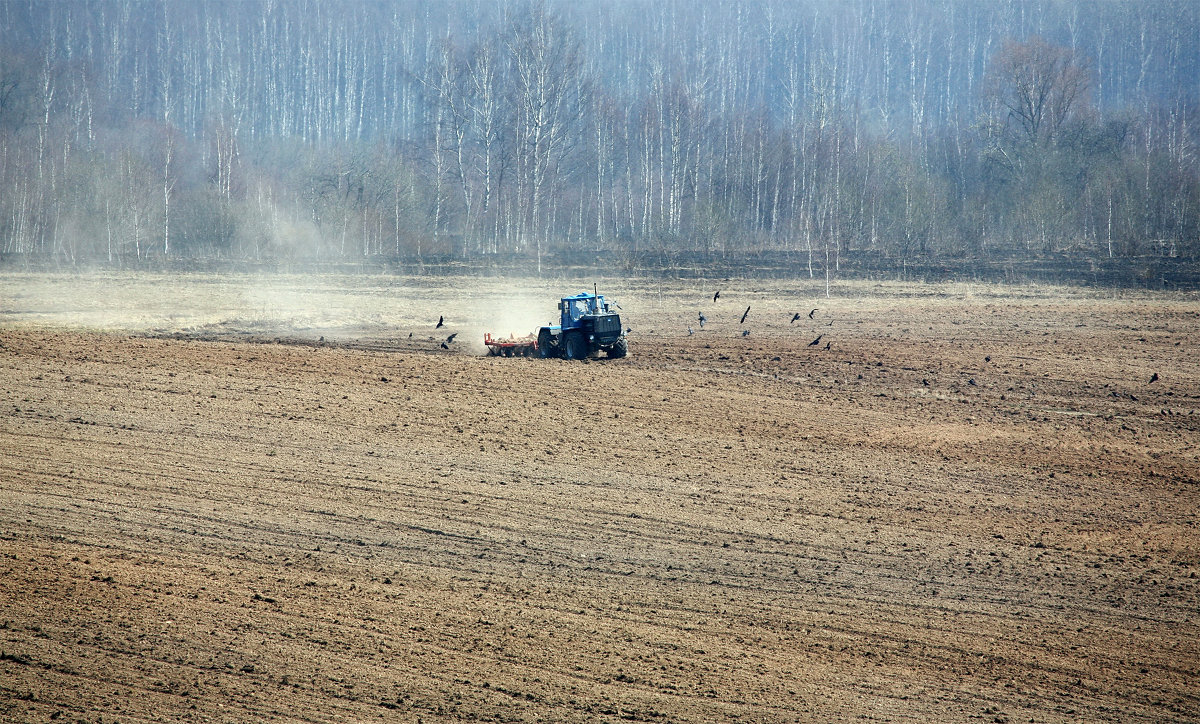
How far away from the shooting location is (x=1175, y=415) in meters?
16.8

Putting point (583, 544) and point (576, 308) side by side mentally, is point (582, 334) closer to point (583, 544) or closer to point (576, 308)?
point (576, 308)

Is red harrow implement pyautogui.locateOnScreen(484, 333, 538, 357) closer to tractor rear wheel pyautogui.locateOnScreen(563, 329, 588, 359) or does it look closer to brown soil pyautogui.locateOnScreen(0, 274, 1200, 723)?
tractor rear wheel pyautogui.locateOnScreen(563, 329, 588, 359)

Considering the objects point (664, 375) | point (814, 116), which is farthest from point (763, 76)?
point (664, 375)

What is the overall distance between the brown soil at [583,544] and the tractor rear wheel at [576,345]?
2615mm

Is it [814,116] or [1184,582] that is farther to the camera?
[814,116]

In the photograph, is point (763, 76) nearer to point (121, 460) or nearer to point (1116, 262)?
point (1116, 262)

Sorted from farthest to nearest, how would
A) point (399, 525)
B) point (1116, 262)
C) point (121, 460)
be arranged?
point (1116, 262) < point (121, 460) < point (399, 525)

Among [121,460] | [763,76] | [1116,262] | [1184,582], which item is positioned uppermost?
[763,76]

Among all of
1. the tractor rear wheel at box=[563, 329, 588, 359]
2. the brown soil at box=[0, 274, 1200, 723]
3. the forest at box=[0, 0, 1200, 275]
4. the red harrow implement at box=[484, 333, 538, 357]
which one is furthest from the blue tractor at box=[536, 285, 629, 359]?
the forest at box=[0, 0, 1200, 275]

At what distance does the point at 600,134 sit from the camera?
61.3m

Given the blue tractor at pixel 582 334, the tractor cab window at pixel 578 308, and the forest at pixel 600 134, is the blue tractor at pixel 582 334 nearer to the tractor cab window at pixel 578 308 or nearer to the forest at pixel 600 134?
the tractor cab window at pixel 578 308

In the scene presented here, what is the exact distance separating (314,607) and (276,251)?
48541 millimetres

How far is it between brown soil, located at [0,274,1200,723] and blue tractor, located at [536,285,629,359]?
2649 mm

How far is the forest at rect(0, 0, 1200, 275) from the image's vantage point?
5122 cm
